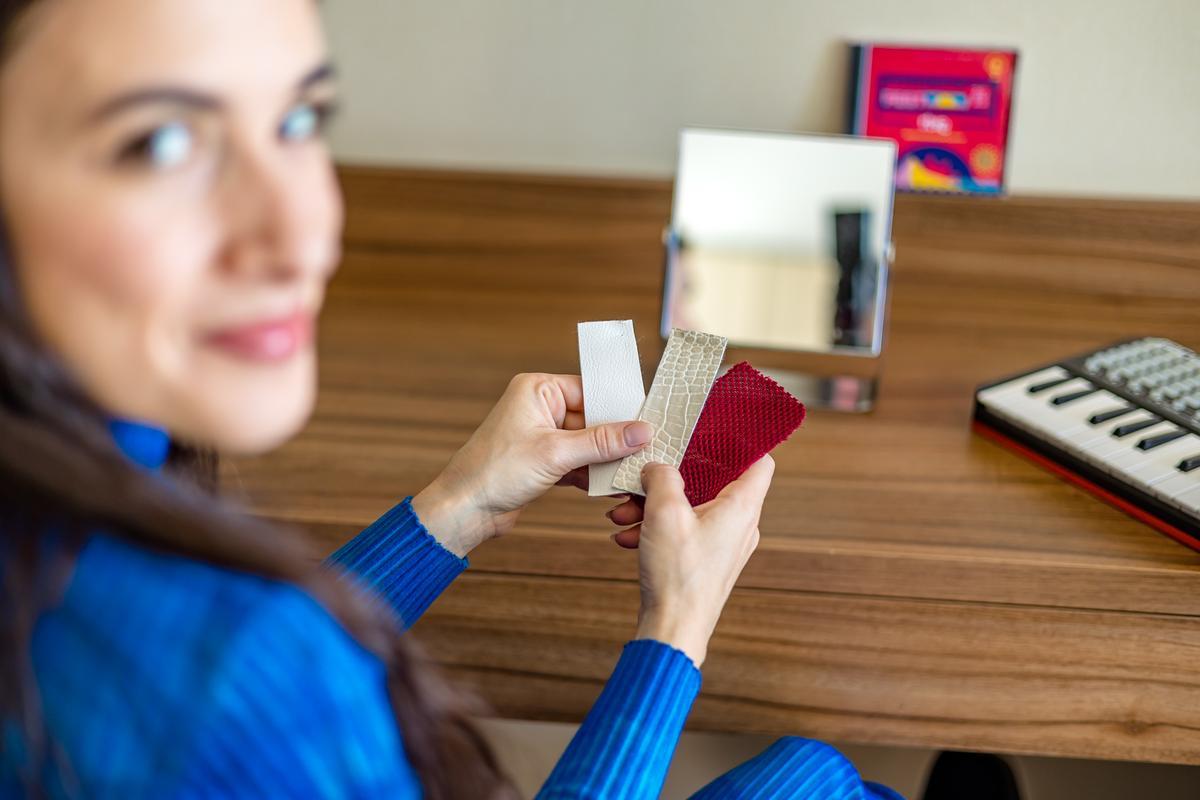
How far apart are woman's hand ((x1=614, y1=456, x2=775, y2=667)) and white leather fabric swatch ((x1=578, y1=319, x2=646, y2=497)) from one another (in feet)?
0.30

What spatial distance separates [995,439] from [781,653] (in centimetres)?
31

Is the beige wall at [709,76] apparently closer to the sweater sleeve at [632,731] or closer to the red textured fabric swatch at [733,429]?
the red textured fabric swatch at [733,429]

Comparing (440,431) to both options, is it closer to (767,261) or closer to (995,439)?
(767,261)

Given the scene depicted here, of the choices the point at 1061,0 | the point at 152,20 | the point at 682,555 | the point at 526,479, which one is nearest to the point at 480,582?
the point at 526,479

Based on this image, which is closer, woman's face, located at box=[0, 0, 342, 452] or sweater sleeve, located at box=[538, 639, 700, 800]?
woman's face, located at box=[0, 0, 342, 452]

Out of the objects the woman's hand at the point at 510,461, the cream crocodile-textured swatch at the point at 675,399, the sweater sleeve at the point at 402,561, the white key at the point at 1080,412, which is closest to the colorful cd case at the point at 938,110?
the white key at the point at 1080,412

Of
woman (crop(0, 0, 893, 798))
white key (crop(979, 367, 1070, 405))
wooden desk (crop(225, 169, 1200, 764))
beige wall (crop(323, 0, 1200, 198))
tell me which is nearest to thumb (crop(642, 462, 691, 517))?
wooden desk (crop(225, 169, 1200, 764))

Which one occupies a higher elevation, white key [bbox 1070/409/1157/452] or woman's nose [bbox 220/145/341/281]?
woman's nose [bbox 220/145/341/281]

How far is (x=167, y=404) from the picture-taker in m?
0.51

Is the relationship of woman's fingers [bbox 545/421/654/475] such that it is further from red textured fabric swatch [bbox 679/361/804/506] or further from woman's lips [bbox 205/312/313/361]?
woman's lips [bbox 205/312/313/361]

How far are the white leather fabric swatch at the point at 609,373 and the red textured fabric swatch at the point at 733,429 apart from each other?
0.20 feet

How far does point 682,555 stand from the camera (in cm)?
77

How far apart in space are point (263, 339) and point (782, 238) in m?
0.79

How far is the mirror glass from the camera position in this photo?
121 centimetres
